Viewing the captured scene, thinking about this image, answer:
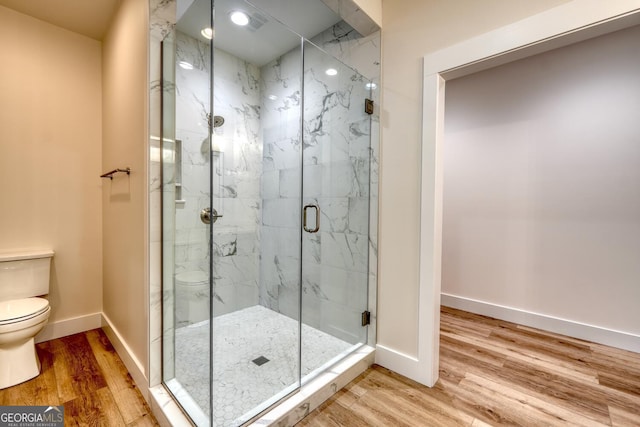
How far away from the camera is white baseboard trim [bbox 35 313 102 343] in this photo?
2.37 meters

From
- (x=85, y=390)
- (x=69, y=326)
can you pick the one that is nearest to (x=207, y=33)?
(x=85, y=390)

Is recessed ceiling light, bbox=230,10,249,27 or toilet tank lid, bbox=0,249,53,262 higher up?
recessed ceiling light, bbox=230,10,249,27

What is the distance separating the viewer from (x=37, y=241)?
2352 millimetres

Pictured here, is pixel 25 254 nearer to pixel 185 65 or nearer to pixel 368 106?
pixel 185 65

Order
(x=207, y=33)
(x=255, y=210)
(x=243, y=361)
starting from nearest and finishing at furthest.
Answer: (x=207, y=33) < (x=243, y=361) < (x=255, y=210)

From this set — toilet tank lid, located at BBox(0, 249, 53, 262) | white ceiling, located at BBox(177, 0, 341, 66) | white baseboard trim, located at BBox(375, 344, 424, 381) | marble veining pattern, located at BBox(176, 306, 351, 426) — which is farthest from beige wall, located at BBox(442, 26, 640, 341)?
toilet tank lid, located at BBox(0, 249, 53, 262)

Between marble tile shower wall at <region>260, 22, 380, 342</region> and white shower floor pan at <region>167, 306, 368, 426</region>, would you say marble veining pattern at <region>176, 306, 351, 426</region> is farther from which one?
marble tile shower wall at <region>260, 22, 380, 342</region>

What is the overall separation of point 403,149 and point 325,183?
703 mm

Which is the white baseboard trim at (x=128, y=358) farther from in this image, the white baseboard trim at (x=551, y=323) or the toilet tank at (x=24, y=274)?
the white baseboard trim at (x=551, y=323)

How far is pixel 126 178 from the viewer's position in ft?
6.47

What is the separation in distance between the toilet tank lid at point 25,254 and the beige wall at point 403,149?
102 inches

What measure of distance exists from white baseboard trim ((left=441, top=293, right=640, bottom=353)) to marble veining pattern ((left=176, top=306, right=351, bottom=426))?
174cm

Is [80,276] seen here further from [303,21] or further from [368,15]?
[368,15]

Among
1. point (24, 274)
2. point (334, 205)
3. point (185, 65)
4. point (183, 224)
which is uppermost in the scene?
point (185, 65)
